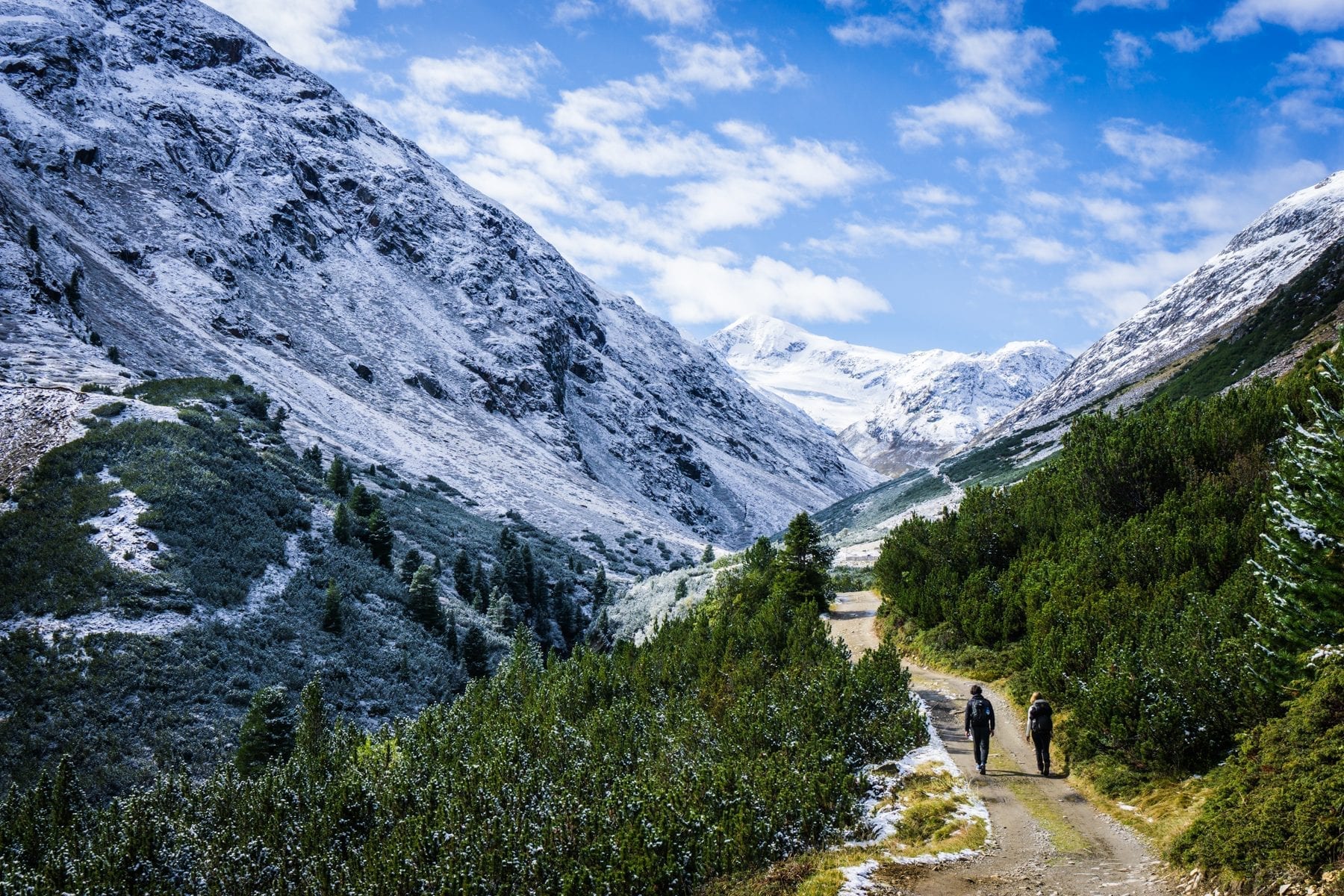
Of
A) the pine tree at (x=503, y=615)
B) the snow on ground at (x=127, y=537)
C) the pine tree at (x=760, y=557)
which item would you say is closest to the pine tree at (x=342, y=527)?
the snow on ground at (x=127, y=537)

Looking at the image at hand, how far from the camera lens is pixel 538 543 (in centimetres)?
7425

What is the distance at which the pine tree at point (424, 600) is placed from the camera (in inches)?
1489

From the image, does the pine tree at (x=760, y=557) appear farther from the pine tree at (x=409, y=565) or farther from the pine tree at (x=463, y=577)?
the pine tree at (x=463, y=577)

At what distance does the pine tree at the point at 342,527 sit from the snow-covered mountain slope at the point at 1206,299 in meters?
102

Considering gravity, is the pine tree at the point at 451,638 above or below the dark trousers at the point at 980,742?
below

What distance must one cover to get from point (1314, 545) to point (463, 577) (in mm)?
49601

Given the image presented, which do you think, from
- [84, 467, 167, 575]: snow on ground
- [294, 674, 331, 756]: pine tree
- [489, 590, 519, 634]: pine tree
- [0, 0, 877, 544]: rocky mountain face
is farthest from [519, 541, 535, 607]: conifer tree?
[294, 674, 331, 756]: pine tree

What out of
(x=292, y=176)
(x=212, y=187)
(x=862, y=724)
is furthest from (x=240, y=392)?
(x=292, y=176)

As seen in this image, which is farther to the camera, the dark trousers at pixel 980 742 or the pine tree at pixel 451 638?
the pine tree at pixel 451 638

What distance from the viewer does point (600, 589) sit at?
63938 millimetres

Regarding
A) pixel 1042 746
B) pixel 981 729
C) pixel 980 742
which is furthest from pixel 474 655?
pixel 1042 746

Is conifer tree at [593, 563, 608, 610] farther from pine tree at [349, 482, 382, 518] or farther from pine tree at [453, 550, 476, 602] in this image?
pine tree at [349, 482, 382, 518]

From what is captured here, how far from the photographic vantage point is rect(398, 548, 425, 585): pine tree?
41812 mm

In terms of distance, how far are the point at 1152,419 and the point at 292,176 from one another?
455ft
